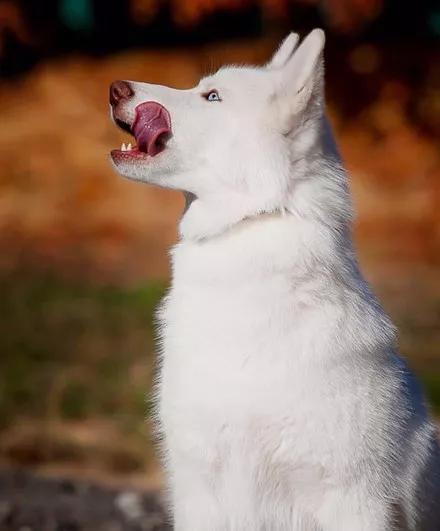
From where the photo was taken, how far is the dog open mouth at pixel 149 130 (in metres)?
3.89

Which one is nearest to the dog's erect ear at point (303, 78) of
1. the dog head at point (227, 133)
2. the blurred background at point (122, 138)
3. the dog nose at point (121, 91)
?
the dog head at point (227, 133)

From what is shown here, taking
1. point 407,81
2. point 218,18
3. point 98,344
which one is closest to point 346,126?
point 407,81

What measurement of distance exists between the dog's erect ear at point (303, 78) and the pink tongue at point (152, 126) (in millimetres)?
385

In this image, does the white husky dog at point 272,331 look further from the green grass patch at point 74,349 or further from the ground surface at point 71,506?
the green grass patch at point 74,349

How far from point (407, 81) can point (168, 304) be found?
28.8 ft

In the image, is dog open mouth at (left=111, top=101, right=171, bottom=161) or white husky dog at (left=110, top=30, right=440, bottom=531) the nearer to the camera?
white husky dog at (left=110, top=30, right=440, bottom=531)

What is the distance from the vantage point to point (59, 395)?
8.50 m

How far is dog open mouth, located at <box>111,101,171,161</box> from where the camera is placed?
3.89 m

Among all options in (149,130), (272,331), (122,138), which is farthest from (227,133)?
(122,138)

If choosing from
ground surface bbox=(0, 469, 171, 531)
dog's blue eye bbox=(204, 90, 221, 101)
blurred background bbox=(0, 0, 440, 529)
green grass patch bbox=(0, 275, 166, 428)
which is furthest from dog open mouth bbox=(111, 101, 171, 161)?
blurred background bbox=(0, 0, 440, 529)

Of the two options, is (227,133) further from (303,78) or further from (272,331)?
(272,331)

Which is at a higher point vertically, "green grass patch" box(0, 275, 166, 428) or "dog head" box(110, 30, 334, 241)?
"dog head" box(110, 30, 334, 241)

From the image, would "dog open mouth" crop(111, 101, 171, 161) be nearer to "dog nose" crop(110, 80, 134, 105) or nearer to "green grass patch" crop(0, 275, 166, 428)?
"dog nose" crop(110, 80, 134, 105)

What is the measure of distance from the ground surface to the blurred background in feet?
9.72
